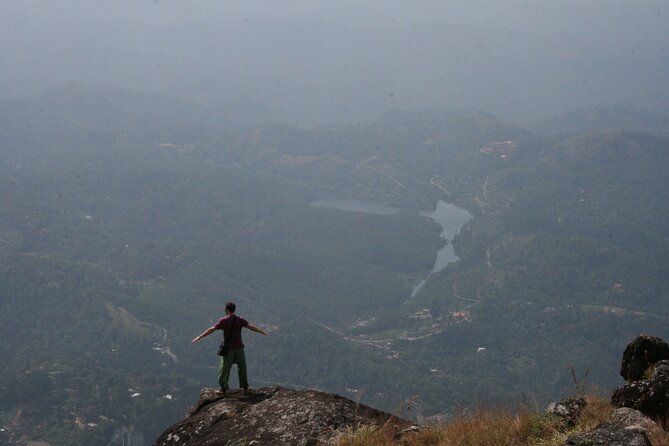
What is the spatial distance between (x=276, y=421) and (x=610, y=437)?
17.9 ft

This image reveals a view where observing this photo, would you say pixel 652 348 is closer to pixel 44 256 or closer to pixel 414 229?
pixel 44 256

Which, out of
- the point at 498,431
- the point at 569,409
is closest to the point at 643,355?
the point at 569,409

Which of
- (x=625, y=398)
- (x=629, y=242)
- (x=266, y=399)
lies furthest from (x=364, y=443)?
(x=629, y=242)

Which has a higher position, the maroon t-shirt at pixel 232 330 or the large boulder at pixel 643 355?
the maroon t-shirt at pixel 232 330

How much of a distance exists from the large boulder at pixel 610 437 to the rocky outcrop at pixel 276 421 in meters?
3.11

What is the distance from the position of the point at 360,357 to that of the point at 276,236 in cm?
8770

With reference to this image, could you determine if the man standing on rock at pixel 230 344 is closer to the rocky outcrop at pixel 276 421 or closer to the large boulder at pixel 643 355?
the rocky outcrop at pixel 276 421

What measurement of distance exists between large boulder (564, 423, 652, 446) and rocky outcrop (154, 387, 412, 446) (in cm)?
311

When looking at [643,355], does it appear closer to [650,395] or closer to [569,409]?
[650,395]

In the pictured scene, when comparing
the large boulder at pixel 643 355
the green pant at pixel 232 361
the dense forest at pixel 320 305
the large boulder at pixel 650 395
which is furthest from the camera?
the dense forest at pixel 320 305

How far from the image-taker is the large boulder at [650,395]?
9406mm

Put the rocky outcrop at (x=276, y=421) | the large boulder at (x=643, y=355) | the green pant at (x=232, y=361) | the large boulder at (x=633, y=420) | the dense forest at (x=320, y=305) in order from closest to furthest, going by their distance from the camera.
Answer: the large boulder at (x=633, y=420) → the rocky outcrop at (x=276, y=421) → the large boulder at (x=643, y=355) → the green pant at (x=232, y=361) → the dense forest at (x=320, y=305)

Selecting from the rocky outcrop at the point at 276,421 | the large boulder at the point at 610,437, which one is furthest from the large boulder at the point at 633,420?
the rocky outcrop at the point at 276,421

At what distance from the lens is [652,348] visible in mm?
10992
